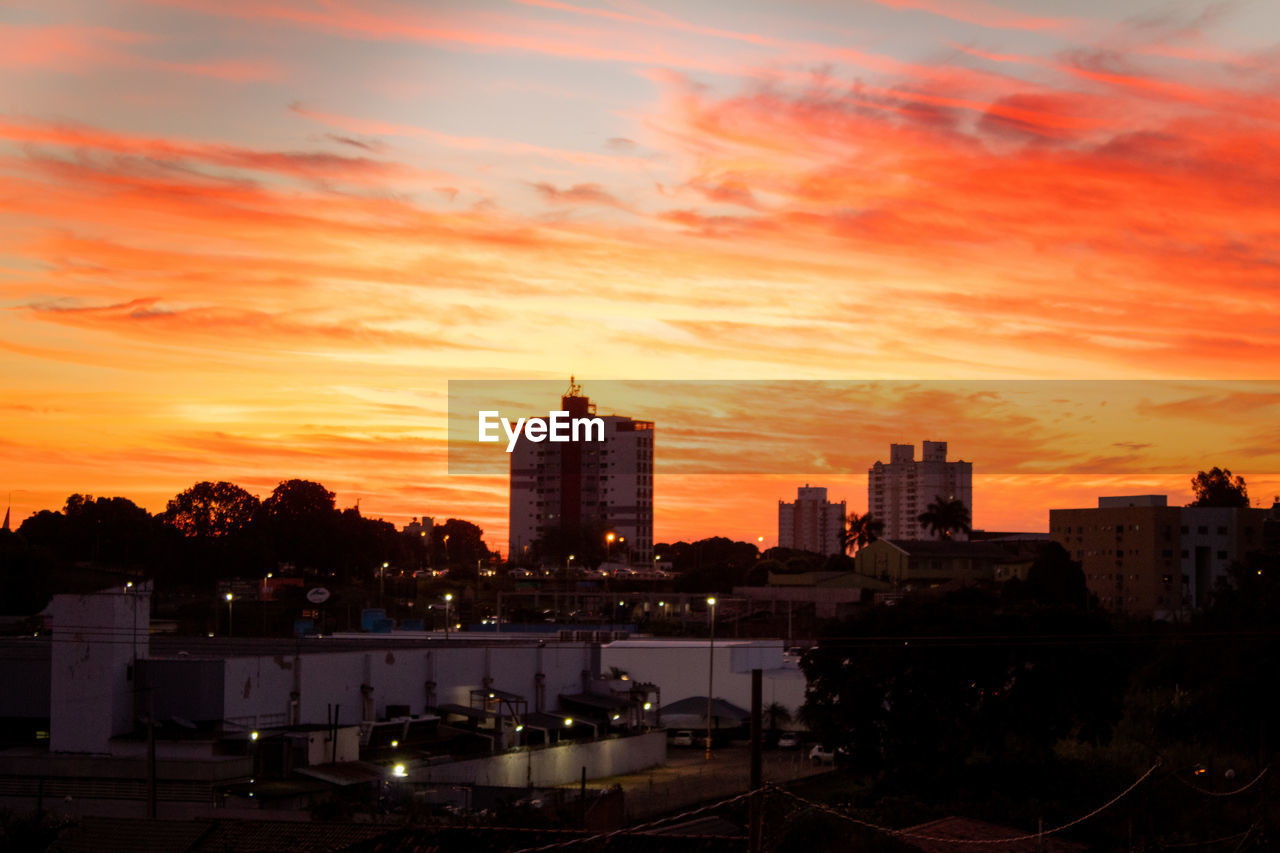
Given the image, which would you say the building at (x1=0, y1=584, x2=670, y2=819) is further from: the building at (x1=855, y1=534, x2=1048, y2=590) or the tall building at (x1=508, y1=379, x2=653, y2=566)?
the tall building at (x1=508, y1=379, x2=653, y2=566)

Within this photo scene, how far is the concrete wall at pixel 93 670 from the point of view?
30.1 meters

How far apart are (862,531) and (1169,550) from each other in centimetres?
4150

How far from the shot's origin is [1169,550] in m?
102

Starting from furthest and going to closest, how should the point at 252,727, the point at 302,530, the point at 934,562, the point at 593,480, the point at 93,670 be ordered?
the point at 593,480 → the point at 934,562 → the point at 302,530 → the point at 252,727 → the point at 93,670

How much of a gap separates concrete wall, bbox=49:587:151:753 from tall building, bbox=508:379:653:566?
125m

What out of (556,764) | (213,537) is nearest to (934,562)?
(213,537)

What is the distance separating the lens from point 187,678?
3144 centimetres

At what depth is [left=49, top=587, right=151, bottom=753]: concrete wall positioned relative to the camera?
30141 mm

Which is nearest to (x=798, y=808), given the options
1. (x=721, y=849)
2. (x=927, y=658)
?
(x=721, y=849)

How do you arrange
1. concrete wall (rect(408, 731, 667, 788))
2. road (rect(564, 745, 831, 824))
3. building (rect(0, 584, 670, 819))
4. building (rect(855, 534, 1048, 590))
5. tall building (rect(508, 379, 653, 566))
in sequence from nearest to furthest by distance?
building (rect(0, 584, 670, 819))
road (rect(564, 745, 831, 824))
concrete wall (rect(408, 731, 667, 788))
building (rect(855, 534, 1048, 590))
tall building (rect(508, 379, 653, 566))

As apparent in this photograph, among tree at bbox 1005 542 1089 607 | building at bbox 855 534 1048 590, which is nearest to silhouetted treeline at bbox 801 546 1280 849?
tree at bbox 1005 542 1089 607

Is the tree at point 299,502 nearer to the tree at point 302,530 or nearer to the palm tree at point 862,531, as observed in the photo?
the tree at point 302,530

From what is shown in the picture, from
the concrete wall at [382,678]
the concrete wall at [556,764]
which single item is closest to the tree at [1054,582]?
the concrete wall at [382,678]

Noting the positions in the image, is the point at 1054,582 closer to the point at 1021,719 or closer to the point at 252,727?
the point at 1021,719
